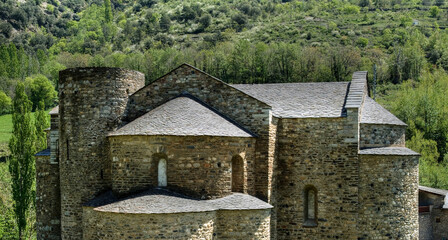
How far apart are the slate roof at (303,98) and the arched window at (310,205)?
3.35m

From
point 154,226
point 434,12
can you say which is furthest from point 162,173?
point 434,12

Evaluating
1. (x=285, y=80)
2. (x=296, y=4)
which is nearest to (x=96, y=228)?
(x=285, y=80)

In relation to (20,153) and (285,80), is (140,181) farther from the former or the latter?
(285,80)

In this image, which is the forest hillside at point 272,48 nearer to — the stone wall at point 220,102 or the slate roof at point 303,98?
the slate roof at point 303,98

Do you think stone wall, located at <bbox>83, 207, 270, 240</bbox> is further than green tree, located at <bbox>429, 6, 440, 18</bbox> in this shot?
No

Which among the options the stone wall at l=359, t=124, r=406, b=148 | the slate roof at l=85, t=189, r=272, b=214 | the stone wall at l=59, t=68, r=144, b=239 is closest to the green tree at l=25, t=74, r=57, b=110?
the stone wall at l=59, t=68, r=144, b=239

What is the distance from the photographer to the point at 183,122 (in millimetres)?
17734

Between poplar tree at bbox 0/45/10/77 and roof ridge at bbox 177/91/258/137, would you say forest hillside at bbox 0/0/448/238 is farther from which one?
roof ridge at bbox 177/91/258/137

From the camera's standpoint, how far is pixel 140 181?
1753cm

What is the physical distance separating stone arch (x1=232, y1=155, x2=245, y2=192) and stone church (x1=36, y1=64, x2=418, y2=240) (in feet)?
0.13

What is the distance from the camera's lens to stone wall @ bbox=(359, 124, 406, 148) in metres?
20.3

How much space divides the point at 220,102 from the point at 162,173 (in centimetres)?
414

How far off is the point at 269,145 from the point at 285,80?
36335 mm

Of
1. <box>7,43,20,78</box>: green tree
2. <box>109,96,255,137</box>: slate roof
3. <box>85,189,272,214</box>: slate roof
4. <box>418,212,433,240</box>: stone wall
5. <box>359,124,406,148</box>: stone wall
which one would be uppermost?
<box>7,43,20,78</box>: green tree
